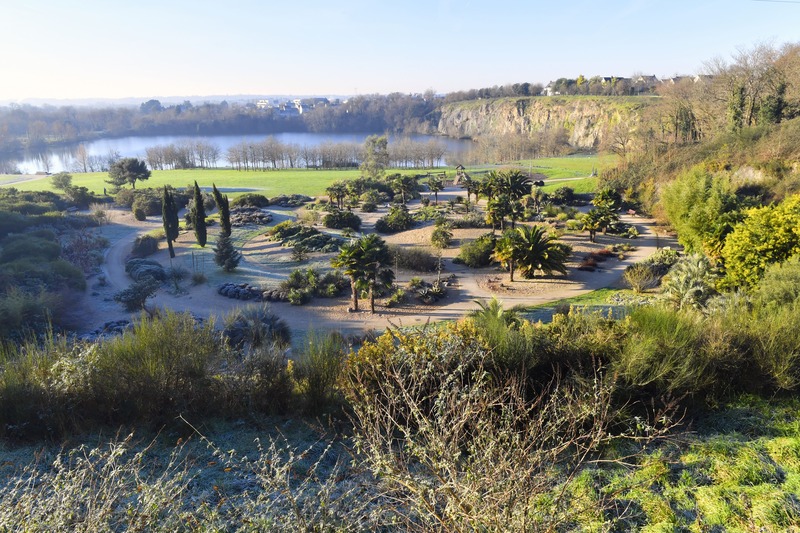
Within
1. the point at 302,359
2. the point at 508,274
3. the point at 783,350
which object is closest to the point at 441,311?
the point at 508,274

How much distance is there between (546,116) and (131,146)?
95.4m

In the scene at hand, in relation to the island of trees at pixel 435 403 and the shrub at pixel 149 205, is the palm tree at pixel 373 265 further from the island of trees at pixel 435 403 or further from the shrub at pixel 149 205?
the shrub at pixel 149 205

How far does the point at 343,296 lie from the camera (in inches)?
776

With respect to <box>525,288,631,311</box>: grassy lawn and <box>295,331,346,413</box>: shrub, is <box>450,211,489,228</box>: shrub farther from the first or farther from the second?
<box>295,331,346,413</box>: shrub

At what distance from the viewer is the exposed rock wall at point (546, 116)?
76.3 metres

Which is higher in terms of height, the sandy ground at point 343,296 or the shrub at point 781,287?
the shrub at point 781,287

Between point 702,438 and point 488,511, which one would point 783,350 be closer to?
point 702,438

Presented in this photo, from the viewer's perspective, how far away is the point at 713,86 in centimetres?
4312

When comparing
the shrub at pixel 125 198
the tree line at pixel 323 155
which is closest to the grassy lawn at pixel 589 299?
the shrub at pixel 125 198

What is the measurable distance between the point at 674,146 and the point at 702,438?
4082cm

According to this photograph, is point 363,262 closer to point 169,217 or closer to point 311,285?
point 311,285

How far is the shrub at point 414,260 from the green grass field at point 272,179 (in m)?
23.9

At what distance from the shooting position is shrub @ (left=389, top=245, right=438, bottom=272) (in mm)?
22594

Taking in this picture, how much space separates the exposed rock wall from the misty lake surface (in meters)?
7.58
